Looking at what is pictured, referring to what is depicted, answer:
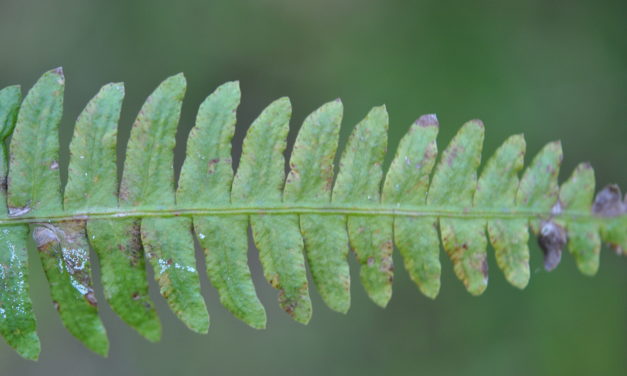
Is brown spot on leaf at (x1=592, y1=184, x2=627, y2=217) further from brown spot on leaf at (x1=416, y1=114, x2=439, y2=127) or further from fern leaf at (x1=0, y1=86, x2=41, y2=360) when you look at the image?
fern leaf at (x1=0, y1=86, x2=41, y2=360)

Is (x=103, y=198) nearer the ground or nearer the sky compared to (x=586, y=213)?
nearer the sky

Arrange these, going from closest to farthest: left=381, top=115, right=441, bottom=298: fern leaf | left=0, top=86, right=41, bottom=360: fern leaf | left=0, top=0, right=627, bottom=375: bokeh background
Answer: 1. left=0, top=86, right=41, bottom=360: fern leaf
2. left=381, top=115, right=441, bottom=298: fern leaf
3. left=0, top=0, right=627, bottom=375: bokeh background

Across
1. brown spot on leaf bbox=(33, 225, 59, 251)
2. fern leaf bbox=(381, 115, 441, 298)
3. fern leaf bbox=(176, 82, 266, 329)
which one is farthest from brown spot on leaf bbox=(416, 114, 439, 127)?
brown spot on leaf bbox=(33, 225, 59, 251)

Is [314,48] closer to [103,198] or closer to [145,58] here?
[145,58]

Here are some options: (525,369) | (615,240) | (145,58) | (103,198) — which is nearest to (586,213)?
(615,240)

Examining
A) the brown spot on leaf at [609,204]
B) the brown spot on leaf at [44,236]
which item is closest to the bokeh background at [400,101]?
the brown spot on leaf at [609,204]

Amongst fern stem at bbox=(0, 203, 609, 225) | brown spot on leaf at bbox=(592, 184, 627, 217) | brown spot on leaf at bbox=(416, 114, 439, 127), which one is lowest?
brown spot on leaf at bbox=(592, 184, 627, 217)
